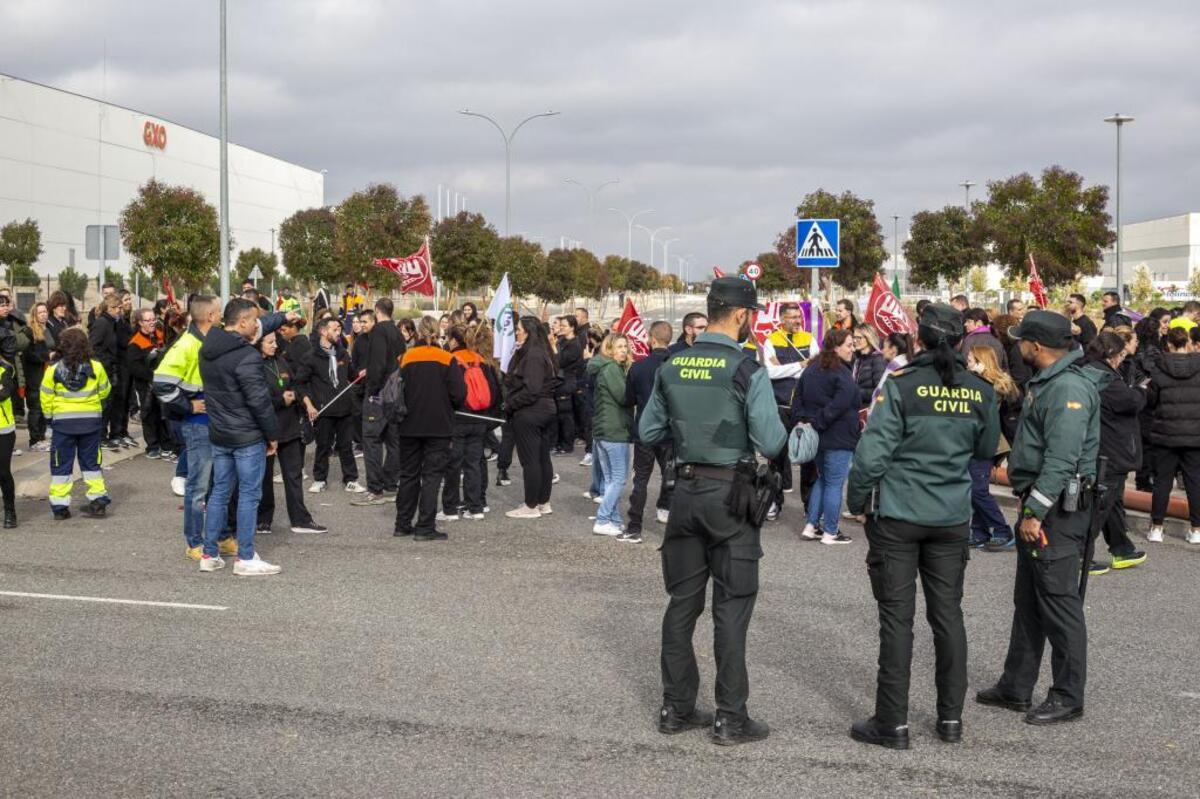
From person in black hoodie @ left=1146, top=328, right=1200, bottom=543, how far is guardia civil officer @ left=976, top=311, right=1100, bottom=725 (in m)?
5.06

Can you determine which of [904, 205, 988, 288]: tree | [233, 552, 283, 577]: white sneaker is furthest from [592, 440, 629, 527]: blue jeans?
[904, 205, 988, 288]: tree

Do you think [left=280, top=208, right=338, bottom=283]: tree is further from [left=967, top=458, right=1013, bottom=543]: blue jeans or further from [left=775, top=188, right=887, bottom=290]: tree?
[left=967, top=458, right=1013, bottom=543]: blue jeans

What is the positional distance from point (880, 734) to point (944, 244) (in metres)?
50.1

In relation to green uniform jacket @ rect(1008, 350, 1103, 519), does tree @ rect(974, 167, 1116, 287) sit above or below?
above

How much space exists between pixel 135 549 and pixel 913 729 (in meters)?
6.88

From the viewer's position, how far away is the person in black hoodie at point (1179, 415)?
1091cm

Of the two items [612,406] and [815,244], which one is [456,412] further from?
[815,244]

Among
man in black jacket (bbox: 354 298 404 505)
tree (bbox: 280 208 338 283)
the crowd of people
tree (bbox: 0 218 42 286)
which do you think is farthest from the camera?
tree (bbox: 280 208 338 283)

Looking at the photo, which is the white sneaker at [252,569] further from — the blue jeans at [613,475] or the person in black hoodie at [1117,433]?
the person in black hoodie at [1117,433]

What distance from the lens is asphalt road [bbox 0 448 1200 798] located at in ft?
18.1

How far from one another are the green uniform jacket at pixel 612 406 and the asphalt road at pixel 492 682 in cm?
135

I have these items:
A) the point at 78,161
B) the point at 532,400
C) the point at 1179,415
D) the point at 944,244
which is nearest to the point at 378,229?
the point at 944,244

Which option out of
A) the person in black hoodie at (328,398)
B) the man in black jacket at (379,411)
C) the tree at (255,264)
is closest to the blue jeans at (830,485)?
the man in black jacket at (379,411)

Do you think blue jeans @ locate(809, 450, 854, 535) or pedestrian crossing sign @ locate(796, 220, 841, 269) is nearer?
blue jeans @ locate(809, 450, 854, 535)
